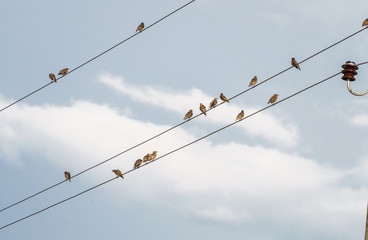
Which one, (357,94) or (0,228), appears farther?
(0,228)

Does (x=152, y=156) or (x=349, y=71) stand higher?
(x=152, y=156)

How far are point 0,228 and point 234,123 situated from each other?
28.3 ft

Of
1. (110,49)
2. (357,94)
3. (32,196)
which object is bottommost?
(357,94)

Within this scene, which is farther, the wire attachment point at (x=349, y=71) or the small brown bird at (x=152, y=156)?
the small brown bird at (x=152, y=156)

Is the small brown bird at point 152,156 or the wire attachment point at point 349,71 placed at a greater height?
the small brown bird at point 152,156

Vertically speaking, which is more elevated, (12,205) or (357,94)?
(12,205)

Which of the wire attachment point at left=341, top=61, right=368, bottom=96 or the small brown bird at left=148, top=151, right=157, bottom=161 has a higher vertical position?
the small brown bird at left=148, top=151, right=157, bottom=161

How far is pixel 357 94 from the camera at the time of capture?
14742 millimetres

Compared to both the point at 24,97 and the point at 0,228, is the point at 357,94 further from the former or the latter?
the point at 0,228

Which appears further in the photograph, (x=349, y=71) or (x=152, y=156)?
(x=152, y=156)

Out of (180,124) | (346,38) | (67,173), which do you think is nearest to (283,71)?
(346,38)

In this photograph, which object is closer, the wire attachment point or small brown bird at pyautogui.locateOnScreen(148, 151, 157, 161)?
the wire attachment point

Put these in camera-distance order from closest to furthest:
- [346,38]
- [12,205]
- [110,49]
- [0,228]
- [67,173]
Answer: [346,38] → [110,49] → [12,205] → [0,228] → [67,173]

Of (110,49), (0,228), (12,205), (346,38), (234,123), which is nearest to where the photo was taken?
(346,38)
